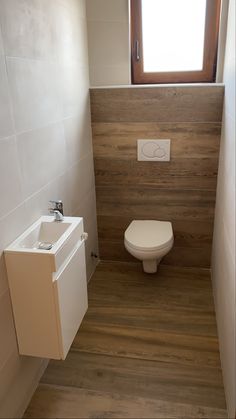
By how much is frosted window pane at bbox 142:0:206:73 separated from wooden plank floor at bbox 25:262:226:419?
175 centimetres

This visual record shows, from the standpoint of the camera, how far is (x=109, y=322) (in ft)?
7.55

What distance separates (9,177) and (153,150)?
1420mm

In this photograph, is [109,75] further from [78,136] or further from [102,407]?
[102,407]

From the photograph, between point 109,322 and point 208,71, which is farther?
point 208,71

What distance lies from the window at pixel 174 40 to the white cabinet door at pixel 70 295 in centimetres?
163

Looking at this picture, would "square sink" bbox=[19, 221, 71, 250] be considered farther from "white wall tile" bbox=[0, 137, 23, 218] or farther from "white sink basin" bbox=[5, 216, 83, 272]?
"white wall tile" bbox=[0, 137, 23, 218]

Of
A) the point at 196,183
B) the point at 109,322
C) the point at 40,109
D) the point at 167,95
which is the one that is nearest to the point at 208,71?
the point at 167,95

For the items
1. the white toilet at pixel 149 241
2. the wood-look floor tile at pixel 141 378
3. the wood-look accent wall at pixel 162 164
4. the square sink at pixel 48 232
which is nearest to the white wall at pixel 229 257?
the wood-look floor tile at pixel 141 378

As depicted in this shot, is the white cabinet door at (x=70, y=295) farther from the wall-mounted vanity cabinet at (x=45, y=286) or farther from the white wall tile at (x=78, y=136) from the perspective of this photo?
the white wall tile at (x=78, y=136)

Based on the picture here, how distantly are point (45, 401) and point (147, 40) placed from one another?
2.53 metres

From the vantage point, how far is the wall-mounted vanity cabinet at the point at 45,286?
4.74ft

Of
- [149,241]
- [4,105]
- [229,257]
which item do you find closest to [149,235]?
[149,241]

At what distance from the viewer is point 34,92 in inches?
65.1

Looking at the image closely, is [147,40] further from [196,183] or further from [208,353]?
[208,353]
